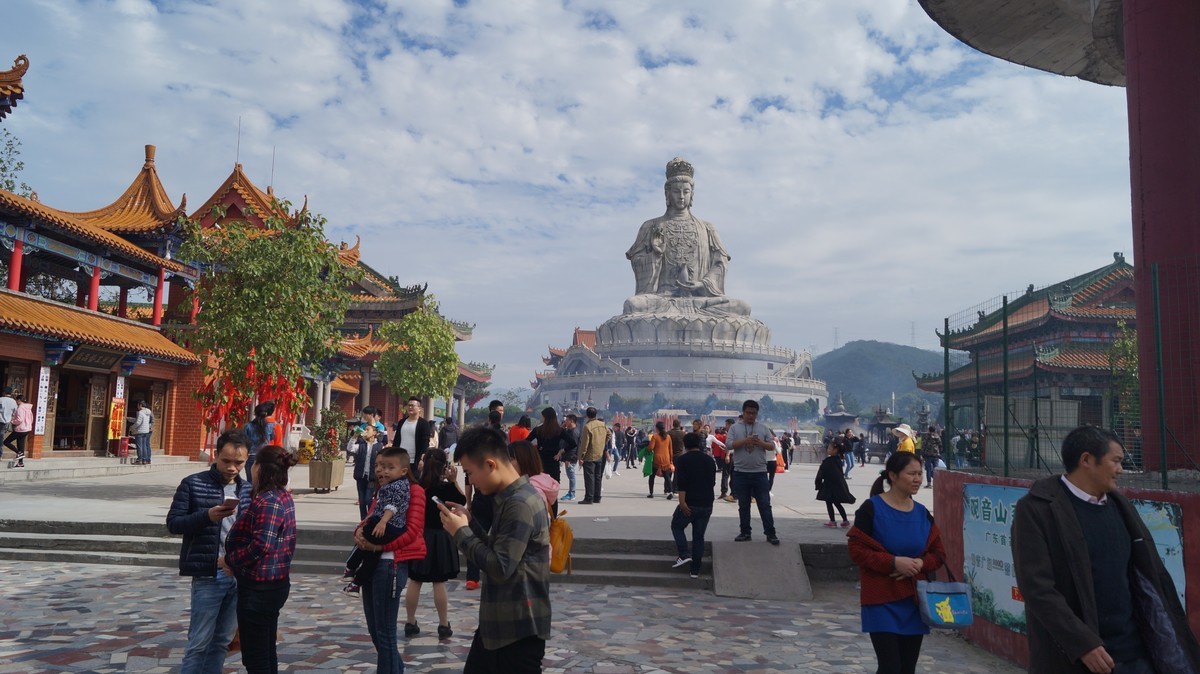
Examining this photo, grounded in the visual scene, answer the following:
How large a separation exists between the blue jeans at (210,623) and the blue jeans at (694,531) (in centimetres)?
472

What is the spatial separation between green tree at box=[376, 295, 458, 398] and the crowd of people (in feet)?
78.0

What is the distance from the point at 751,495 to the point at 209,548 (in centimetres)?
597

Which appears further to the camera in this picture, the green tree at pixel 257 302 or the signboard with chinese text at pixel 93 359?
the signboard with chinese text at pixel 93 359

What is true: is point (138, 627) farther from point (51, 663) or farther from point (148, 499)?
point (148, 499)

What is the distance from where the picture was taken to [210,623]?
4.21m

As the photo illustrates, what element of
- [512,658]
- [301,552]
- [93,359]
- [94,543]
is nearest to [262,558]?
[512,658]

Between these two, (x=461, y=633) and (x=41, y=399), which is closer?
(x=461, y=633)

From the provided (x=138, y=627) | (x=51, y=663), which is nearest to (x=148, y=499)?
(x=138, y=627)

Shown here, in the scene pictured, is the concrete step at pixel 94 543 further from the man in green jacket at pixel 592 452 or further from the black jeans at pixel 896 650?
the black jeans at pixel 896 650

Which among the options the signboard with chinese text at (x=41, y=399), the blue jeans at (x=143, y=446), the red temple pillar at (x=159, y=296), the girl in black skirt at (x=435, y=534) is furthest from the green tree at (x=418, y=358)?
the girl in black skirt at (x=435, y=534)

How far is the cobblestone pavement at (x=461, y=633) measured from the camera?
5.35 m

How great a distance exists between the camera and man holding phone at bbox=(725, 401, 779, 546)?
866cm

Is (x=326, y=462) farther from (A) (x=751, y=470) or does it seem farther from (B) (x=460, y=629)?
(B) (x=460, y=629)

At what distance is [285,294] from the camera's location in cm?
1260
